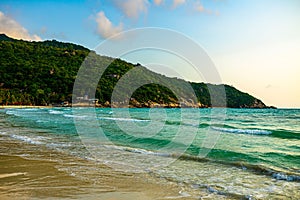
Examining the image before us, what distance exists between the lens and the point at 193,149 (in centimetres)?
1384

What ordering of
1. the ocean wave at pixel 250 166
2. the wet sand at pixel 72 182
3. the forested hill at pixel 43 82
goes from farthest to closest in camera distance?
the forested hill at pixel 43 82, the ocean wave at pixel 250 166, the wet sand at pixel 72 182

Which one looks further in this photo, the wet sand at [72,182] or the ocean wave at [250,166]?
the ocean wave at [250,166]

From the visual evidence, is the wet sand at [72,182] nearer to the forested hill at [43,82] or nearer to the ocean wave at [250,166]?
the ocean wave at [250,166]

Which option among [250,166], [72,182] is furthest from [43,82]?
[72,182]

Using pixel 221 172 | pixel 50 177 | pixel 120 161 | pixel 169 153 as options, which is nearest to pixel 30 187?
pixel 50 177

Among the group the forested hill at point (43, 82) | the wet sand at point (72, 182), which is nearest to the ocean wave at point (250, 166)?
the wet sand at point (72, 182)

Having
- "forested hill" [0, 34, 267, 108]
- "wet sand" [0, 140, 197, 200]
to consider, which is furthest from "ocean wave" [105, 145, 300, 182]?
"forested hill" [0, 34, 267, 108]

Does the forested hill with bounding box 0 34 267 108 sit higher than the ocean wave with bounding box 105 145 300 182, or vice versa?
the forested hill with bounding box 0 34 267 108

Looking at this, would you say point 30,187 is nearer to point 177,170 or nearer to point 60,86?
point 177,170

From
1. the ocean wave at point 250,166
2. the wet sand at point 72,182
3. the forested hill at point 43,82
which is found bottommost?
the wet sand at point 72,182

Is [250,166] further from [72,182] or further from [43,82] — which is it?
[43,82]

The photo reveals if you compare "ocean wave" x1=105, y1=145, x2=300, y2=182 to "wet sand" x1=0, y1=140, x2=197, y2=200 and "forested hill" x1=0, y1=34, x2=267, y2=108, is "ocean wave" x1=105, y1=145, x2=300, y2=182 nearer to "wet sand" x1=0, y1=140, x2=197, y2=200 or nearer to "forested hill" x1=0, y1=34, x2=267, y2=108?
"wet sand" x1=0, y1=140, x2=197, y2=200

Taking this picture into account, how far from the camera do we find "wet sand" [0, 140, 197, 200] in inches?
246

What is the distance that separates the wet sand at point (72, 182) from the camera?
20.5 ft
